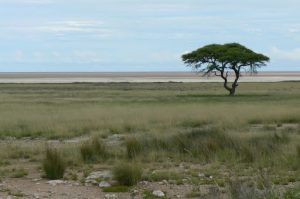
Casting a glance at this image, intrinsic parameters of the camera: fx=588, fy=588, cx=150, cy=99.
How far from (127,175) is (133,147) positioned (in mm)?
4006

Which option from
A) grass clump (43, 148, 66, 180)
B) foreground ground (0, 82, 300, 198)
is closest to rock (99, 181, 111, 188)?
foreground ground (0, 82, 300, 198)

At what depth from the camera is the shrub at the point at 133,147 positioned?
15.0 meters

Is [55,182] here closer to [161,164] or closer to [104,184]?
[104,184]

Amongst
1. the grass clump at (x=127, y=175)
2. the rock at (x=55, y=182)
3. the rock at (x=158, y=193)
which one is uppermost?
the grass clump at (x=127, y=175)

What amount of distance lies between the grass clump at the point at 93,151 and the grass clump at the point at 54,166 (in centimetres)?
181

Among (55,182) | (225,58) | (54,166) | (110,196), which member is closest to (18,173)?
(54,166)

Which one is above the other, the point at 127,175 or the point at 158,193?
the point at 127,175

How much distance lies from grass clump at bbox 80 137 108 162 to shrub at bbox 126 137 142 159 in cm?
60

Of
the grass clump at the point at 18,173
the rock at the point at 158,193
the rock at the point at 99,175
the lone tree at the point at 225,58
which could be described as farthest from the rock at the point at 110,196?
the lone tree at the point at 225,58

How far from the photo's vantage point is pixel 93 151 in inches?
601

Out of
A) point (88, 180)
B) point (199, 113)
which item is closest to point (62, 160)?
point (88, 180)

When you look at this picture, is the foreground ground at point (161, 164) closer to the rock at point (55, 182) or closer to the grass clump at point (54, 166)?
the rock at point (55, 182)

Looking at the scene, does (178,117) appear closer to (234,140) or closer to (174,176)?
(234,140)

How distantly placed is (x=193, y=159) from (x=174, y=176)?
253 cm
